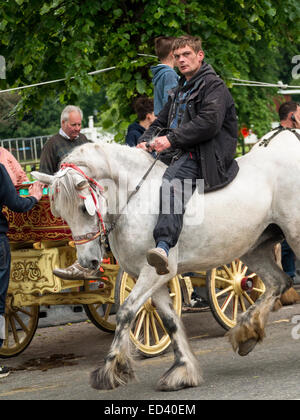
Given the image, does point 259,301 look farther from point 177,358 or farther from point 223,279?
point 223,279

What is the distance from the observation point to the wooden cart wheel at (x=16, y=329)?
8.00 m

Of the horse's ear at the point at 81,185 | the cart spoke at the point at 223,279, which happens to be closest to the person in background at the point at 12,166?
the horse's ear at the point at 81,185

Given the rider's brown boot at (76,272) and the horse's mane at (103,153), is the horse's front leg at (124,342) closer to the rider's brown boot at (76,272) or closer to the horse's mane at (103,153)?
the rider's brown boot at (76,272)

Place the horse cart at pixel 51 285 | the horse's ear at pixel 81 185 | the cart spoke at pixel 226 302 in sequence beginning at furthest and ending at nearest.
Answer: the cart spoke at pixel 226 302 < the horse cart at pixel 51 285 < the horse's ear at pixel 81 185

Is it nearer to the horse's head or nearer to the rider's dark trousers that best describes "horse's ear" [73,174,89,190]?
the horse's head

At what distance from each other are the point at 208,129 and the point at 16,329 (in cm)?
351

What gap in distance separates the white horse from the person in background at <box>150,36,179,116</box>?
1744 millimetres

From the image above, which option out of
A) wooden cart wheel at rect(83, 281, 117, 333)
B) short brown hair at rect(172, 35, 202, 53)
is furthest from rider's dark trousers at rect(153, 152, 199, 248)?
wooden cart wheel at rect(83, 281, 117, 333)

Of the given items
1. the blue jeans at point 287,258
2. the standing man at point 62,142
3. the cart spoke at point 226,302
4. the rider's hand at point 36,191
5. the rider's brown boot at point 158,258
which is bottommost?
the blue jeans at point 287,258

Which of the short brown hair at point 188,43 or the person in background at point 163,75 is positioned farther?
the person in background at point 163,75

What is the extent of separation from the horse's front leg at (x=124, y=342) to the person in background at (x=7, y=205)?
160 centimetres

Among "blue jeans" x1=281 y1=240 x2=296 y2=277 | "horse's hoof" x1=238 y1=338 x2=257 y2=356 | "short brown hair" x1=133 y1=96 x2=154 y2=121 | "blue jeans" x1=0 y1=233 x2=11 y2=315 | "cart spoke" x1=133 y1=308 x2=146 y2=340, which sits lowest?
"blue jeans" x1=281 y1=240 x2=296 y2=277

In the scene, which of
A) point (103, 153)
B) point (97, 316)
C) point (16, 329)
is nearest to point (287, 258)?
point (97, 316)

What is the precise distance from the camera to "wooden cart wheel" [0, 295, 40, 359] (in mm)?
8000
